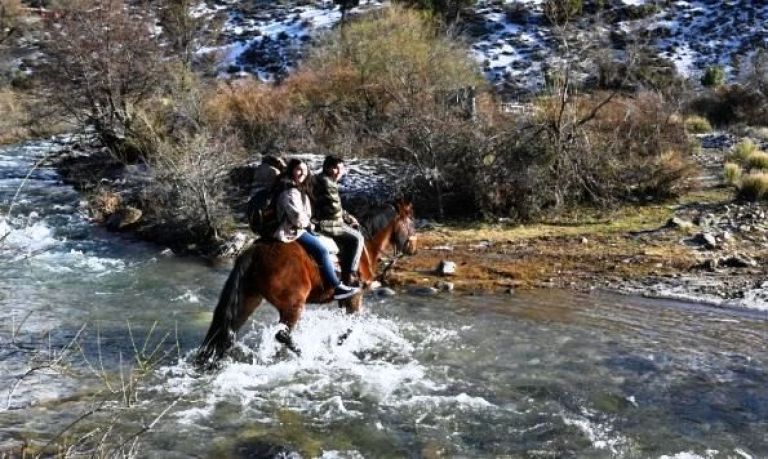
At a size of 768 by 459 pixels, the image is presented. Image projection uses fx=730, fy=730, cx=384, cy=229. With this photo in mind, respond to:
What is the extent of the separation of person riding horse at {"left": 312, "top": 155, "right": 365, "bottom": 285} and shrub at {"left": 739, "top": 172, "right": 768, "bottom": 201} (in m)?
10.6

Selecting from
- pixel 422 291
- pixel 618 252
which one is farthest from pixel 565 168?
pixel 422 291

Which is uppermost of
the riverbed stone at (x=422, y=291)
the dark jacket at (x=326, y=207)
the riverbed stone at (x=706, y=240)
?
the dark jacket at (x=326, y=207)

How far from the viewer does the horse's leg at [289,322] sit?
8.13 m

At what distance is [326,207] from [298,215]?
97cm

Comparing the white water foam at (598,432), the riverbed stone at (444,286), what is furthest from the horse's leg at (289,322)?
the riverbed stone at (444,286)

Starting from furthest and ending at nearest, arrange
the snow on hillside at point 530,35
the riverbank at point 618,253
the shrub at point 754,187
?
the snow on hillside at point 530,35 → the shrub at point 754,187 → the riverbank at point 618,253

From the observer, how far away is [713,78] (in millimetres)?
34219

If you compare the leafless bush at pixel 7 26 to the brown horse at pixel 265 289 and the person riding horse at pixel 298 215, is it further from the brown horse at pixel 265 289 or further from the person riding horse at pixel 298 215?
the brown horse at pixel 265 289

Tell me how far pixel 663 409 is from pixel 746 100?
24.9 meters

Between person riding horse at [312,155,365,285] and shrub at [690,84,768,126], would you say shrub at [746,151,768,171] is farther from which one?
person riding horse at [312,155,365,285]

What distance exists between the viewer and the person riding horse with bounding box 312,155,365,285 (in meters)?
8.84

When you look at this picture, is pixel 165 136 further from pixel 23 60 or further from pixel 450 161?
pixel 23 60

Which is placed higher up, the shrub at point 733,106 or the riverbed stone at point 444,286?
the shrub at point 733,106

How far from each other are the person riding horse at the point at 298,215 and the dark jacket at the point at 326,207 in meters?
0.31
